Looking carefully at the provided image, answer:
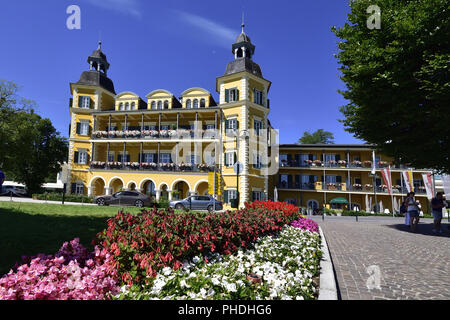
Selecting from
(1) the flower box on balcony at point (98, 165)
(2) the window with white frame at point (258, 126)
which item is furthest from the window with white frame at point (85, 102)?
(2) the window with white frame at point (258, 126)

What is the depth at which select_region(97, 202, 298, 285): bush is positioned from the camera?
3125 mm

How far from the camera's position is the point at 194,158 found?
1081 inches

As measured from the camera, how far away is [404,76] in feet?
32.3

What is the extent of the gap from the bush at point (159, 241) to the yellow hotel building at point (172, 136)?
61.8 ft

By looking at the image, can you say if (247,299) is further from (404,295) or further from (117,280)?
(404,295)

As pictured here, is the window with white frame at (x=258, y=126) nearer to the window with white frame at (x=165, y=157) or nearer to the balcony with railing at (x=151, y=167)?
the balcony with railing at (x=151, y=167)

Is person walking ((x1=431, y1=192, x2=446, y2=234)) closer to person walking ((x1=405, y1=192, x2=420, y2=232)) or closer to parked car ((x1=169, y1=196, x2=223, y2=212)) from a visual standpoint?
person walking ((x1=405, y1=192, x2=420, y2=232))

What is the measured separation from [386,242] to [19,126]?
21743 millimetres

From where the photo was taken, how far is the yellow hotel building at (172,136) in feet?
84.3

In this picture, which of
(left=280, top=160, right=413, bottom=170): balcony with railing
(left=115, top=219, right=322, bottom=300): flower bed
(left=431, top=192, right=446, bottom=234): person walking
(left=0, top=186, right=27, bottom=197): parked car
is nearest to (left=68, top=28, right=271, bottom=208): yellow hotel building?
(left=280, top=160, right=413, bottom=170): balcony with railing

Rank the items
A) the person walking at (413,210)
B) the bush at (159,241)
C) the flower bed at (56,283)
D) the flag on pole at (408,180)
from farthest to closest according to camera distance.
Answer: the flag on pole at (408,180)
the person walking at (413,210)
the bush at (159,241)
the flower bed at (56,283)

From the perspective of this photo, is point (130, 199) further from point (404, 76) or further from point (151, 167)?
point (404, 76)

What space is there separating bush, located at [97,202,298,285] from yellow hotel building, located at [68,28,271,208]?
18849 millimetres

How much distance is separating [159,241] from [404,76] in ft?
38.2
